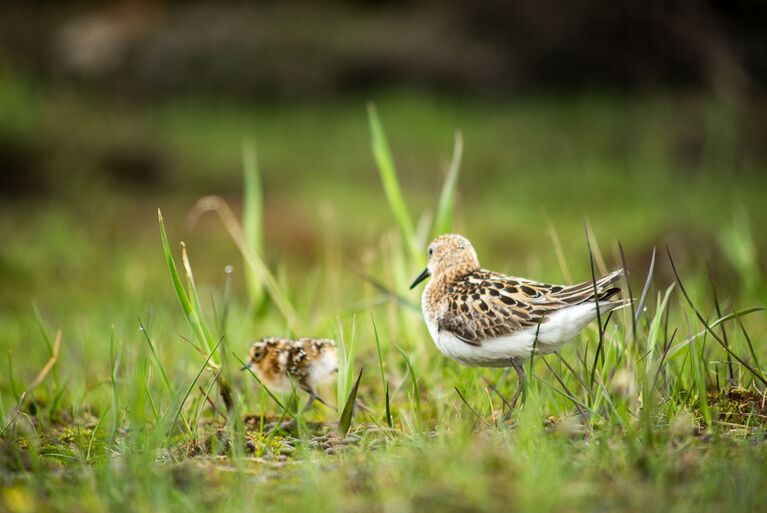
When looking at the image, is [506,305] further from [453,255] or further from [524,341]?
[453,255]

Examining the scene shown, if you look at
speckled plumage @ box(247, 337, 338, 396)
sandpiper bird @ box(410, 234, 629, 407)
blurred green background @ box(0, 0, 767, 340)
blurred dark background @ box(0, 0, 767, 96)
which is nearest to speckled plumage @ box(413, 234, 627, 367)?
sandpiper bird @ box(410, 234, 629, 407)

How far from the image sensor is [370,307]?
442cm

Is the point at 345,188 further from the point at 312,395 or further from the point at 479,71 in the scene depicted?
the point at 312,395

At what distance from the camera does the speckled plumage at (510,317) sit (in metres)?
3.18

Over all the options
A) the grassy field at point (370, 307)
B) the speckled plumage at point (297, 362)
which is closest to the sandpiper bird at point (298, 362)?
the speckled plumage at point (297, 362)

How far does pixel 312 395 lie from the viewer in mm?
3678

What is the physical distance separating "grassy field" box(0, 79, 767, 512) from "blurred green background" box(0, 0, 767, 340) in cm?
5

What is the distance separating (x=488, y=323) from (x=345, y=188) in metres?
7.00

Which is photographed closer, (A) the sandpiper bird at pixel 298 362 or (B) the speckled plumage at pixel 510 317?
(B) the speckled plumage at pixel 510 317

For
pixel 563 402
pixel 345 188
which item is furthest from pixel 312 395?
pixel 345 188

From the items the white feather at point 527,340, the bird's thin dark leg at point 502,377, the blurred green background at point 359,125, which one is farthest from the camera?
the blurred green background at point 359,125

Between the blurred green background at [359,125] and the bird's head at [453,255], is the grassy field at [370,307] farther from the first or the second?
the bird's head at [453,255]

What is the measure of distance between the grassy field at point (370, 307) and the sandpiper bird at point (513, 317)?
0.49 feet

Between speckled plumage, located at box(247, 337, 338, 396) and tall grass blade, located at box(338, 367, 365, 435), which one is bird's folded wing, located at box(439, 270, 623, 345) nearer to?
tall grass blade, located at box(338, 367, 365, 435)
